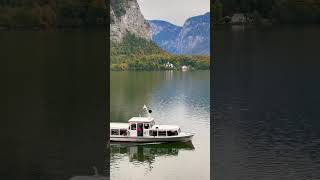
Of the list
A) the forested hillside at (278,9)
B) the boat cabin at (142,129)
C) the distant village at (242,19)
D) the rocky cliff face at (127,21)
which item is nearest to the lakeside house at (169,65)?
the rocky cliff face at (127,21)

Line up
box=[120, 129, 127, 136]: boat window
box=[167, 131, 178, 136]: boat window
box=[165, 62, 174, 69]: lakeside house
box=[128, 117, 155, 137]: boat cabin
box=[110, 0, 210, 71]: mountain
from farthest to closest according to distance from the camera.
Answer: box=[165, 62, 174, 69]: lakeside house < box=[110, 0, 210, 71]: mountain < box=[120, 129, 127, 136]: boat window < box=[128, 117, 155, 137]: boat cabin < box=[167, 131, 178, 136]: boat window

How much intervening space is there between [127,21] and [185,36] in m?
4.30

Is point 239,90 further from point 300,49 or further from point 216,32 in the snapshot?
point 216,32

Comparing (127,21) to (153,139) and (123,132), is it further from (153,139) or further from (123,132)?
(153,139)

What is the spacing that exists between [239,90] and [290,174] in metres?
11.9

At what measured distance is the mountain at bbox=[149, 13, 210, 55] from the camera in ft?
144

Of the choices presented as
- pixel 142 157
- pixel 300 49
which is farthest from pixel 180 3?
pixel 142 157
